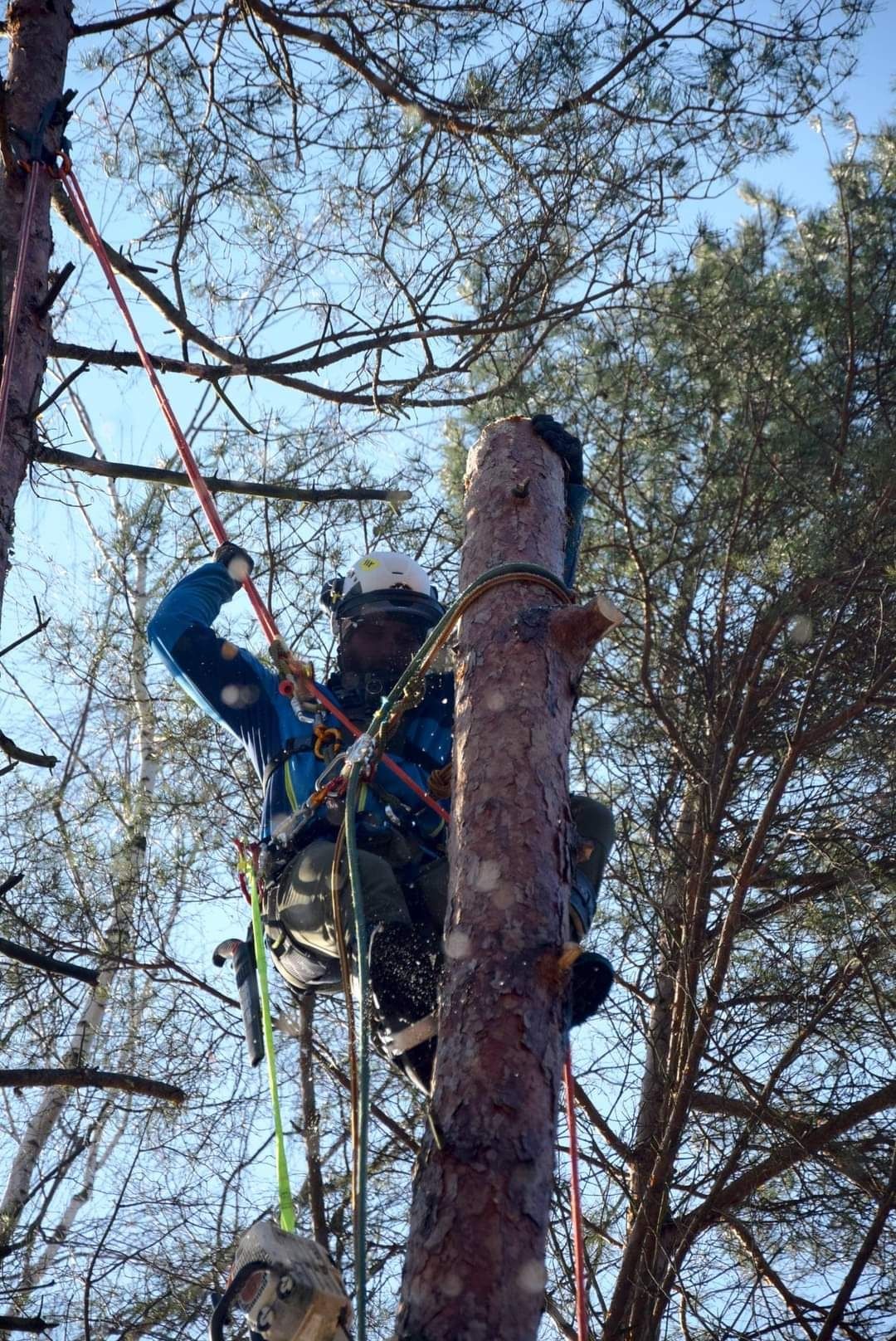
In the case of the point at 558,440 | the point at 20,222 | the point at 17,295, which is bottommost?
the point at 558,440

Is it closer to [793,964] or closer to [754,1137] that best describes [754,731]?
[793,964]

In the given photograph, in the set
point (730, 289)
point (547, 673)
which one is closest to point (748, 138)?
point (730, 289)

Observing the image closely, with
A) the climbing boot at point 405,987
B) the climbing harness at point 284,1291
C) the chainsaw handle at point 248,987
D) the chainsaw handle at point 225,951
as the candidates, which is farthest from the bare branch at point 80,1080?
the climbing harness at point 284,1291

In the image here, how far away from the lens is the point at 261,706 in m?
4.25

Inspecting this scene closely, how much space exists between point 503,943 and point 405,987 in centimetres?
106

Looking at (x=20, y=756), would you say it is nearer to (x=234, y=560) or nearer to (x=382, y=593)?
(x=234, y=560)

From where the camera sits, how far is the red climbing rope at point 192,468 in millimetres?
3602

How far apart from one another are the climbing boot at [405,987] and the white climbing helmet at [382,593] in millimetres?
1200

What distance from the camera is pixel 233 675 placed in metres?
4.22

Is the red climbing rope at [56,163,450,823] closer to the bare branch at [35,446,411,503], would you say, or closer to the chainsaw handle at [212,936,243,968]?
the bare branch at [35,446,411,503]

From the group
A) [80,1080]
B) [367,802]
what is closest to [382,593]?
[367,802]

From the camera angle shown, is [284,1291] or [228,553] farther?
[228,553]

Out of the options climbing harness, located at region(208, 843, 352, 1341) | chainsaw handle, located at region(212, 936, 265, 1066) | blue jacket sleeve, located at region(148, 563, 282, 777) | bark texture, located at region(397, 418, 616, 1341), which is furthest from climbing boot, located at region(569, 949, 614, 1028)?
blue jacket sleeve, located at region(148, 563, 282, 777)

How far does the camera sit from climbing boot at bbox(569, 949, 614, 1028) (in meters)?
2.97
